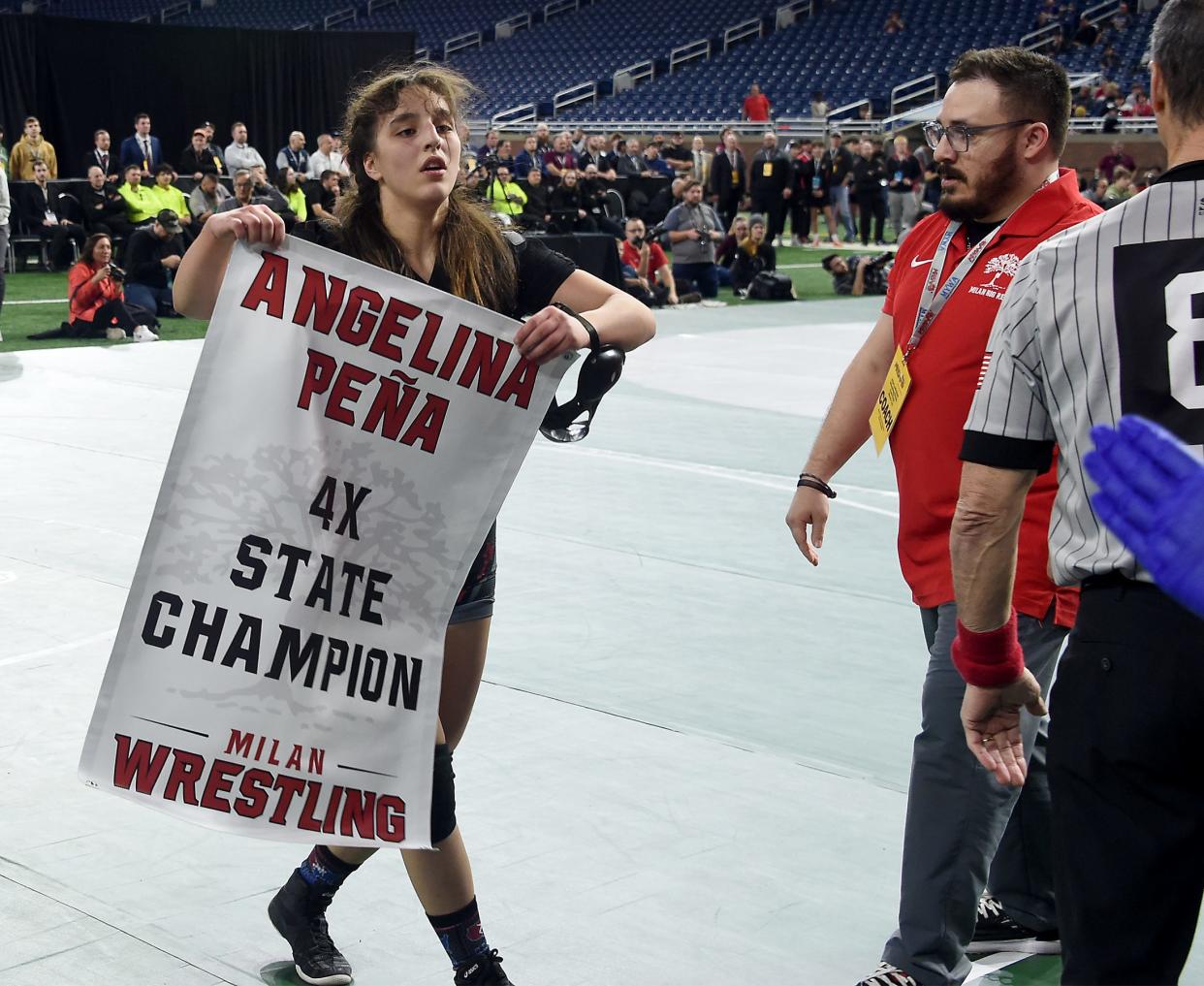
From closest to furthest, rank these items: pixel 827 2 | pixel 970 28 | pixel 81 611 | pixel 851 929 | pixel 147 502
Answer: pixel 851 929 → pixel 81 611 → pixel 147 502 → pixel 970 28 → pixel 827 2

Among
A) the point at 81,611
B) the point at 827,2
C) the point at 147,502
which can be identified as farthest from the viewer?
the point at 827,2

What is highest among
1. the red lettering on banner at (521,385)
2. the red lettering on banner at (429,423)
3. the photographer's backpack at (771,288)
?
the red lettering on banner at (521,385)

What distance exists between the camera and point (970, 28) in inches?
1489

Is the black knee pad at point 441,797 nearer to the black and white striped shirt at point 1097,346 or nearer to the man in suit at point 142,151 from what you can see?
the black and white striped shirt at point 1097,346

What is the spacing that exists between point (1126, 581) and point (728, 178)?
86.6ft

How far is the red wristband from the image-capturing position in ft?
8.32

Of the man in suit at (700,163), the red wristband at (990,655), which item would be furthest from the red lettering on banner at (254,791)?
the man in suit at (700,163)

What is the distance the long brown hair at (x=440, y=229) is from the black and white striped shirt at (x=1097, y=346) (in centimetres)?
124

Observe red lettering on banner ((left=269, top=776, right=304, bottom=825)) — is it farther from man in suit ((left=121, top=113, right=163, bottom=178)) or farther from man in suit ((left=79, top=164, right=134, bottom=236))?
man in suit ((left=121, top=113, right=163, bottom=178))

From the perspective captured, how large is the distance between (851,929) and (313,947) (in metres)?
1.24

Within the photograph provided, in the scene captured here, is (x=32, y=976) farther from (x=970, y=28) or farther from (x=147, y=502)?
(x=970, y=28)

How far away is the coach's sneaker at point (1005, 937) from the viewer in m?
3.65

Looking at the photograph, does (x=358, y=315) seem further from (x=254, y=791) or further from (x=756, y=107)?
(x=756, y=107)

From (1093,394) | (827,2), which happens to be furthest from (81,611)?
(827,2)
